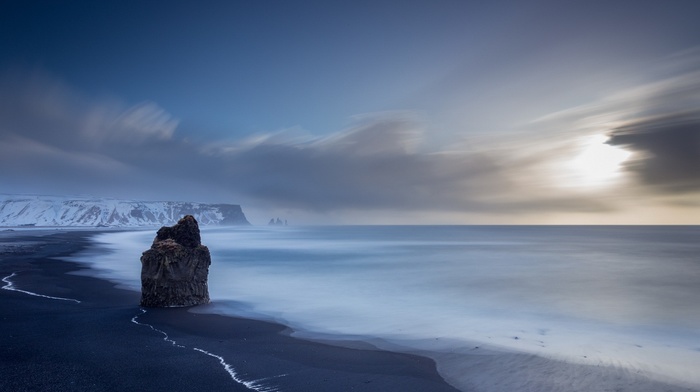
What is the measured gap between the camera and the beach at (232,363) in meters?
5.55

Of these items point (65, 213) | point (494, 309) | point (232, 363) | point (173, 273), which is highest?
point (65, 213)

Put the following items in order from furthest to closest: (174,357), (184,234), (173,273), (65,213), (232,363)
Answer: (65,213)
(184,234)
(173,273)
(174,357)
(232,363)

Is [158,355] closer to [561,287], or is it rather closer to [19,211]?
[561,287]

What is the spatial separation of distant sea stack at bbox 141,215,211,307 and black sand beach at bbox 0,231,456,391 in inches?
19.9

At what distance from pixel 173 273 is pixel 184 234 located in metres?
1.26

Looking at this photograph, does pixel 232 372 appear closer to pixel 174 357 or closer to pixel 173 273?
pixel 174 357

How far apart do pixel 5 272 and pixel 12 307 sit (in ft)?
31.9

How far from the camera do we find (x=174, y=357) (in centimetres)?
659

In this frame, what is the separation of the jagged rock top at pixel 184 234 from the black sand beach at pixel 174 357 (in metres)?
2.04

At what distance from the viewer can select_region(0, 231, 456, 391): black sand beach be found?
5484 millimetres

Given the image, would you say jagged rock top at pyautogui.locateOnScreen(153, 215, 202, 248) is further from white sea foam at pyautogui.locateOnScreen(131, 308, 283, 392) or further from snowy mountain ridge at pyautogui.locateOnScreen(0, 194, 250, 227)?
snowy mountain ridge at pyautogui.locateOnScreen(0, 194, 250, 227)

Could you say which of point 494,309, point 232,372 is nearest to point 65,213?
point 494,309

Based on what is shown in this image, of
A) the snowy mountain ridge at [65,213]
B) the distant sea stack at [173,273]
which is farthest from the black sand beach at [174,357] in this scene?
the snowy mountain ridge at [65,213]

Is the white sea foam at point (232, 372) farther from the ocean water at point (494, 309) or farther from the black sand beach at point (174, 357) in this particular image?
the ocean water at point (494, 309)
